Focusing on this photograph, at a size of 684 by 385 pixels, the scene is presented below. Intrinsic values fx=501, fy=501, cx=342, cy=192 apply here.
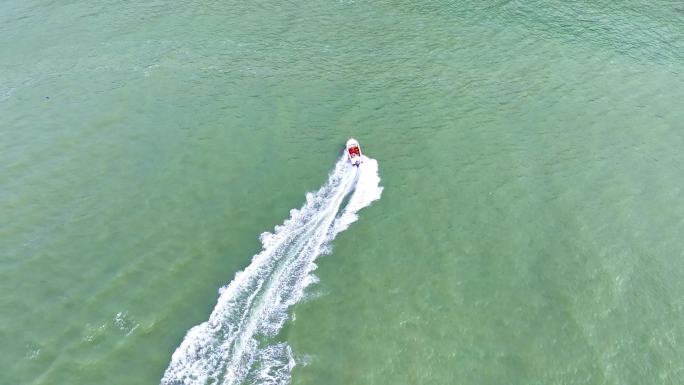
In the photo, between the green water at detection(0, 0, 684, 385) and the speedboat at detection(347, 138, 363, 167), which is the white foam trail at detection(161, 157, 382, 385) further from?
the green water at detection(0, 0, 684, 385)

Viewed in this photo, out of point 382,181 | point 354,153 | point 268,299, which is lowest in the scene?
point 268,299

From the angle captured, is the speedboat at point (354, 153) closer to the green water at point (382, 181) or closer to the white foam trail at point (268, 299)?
the white foam trail at point (268, 299)

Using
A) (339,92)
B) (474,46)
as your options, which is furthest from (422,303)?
(474,46)

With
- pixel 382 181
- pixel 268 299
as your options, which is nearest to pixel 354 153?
pixel 382 181

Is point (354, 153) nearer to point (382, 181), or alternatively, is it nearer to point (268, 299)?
point (382, 181)

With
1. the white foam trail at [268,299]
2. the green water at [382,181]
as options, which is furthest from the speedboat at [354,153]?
the green water at [382,181]

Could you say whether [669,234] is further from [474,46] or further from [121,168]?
[121,168]
